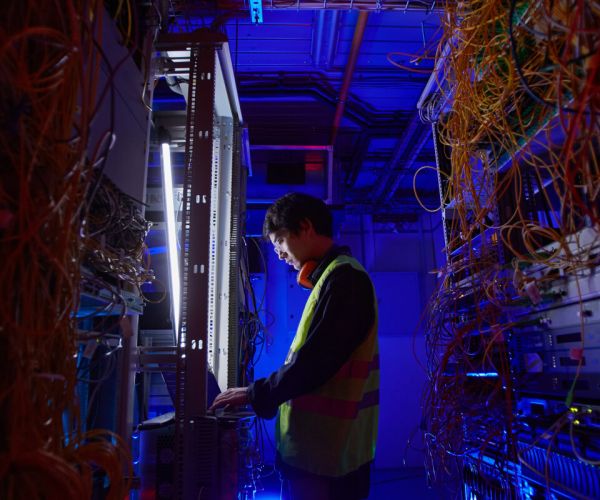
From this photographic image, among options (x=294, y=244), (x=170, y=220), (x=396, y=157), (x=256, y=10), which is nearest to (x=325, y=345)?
(x=294, y=244)

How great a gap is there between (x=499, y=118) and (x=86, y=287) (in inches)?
56.5

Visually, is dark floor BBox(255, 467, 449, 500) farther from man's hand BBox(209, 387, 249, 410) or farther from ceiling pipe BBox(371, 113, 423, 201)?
ceiling pipe BBox(371, 113, 423, 201)

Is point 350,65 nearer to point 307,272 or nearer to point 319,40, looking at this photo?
point 319,40

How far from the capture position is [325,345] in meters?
1.37

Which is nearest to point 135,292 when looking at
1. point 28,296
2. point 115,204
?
point 115,204

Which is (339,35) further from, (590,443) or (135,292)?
(590,443)

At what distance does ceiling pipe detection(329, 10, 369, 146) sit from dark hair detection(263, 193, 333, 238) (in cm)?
138

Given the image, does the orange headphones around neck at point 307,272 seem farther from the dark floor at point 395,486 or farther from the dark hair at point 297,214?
the dark floor at point 395,486

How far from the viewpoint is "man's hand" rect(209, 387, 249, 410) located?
1409 mm

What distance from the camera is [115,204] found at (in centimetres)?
120

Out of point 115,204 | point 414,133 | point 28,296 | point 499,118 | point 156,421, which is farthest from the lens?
point 414,133

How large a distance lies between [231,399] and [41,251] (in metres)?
0.80

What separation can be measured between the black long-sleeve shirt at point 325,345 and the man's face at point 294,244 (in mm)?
281

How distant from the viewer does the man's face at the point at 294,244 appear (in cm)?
174
